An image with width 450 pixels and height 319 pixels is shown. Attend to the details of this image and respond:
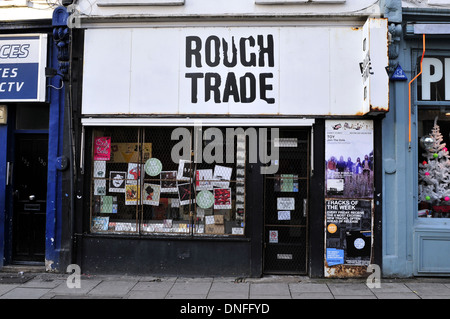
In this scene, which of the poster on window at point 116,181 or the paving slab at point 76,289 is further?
the poster on window at point 116,181

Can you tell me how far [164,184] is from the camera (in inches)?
308

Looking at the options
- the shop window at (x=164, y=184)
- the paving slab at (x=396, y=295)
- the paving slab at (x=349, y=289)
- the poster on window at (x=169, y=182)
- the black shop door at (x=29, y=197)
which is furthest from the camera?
the black shop door at (x=29, y=197)

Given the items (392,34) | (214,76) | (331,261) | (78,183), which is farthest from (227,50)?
(331,261)

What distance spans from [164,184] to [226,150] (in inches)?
56.9

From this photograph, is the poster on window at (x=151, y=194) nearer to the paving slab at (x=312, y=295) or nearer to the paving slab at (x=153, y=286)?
the paving slab at (x=153, y=286)

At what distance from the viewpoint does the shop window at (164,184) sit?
7703mm

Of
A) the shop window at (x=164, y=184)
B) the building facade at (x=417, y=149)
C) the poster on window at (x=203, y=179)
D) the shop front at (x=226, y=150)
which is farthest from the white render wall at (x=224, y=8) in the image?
the poster on window at (x=203, y=179)

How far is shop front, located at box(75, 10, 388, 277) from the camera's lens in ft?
24.4

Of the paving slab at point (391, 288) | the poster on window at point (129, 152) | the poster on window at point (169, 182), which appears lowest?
the paving slab at point (391, 288)

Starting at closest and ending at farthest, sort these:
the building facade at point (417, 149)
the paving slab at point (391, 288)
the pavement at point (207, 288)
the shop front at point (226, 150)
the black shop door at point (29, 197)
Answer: the pavement at point (207, 288)
the paving slab at point (391, 288)
the building facade at point (417, 149)
the shop front at point (226, 150)
the black shop door at point (29, 197)

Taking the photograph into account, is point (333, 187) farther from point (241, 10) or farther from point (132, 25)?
point (132, 25)

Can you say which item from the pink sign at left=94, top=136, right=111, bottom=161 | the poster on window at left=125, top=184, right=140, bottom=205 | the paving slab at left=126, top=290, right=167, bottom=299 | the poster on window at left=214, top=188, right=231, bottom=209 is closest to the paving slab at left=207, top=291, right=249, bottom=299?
the paving slab at left=126, top=290, right=167, bottom=299

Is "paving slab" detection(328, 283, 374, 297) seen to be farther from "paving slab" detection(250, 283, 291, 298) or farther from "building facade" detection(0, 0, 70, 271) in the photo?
"building facade" detection(0, 0, 70, 271)

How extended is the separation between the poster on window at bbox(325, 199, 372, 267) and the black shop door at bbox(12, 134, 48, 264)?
19.3ft
